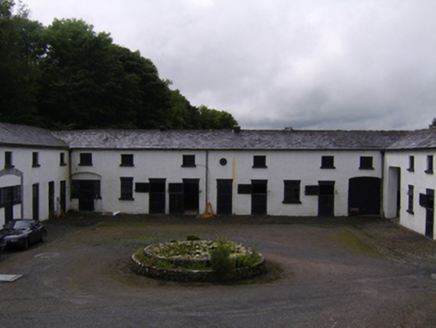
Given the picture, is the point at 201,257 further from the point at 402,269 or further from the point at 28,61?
the point at 28,61

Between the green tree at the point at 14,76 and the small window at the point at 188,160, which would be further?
the green tree at the point at 14,76

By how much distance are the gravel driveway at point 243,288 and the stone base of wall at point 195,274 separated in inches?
12.6

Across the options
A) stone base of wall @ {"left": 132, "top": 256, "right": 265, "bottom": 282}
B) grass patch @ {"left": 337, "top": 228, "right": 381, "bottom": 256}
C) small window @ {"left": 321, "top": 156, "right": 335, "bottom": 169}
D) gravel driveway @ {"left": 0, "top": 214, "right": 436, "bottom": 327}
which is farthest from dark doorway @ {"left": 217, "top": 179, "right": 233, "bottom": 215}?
stone base of wall @ {"left": 132, "top": 256, "right": 265, "bottom": 282}

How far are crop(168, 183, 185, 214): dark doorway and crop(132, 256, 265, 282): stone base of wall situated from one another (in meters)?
15.6

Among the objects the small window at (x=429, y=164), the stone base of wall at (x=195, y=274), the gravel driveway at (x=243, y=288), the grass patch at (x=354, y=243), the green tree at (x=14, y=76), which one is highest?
the green tree at (x=14, y=76)

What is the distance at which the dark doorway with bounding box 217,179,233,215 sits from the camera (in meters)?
30.1

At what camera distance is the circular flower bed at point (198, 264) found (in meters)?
13.7

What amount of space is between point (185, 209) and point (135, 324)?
2211 cm

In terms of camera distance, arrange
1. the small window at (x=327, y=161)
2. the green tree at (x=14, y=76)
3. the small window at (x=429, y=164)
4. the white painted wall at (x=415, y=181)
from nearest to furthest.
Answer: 1. the small window at (x=429, y=164)
2. the white painted wall at (x=415, y=181)
3. the small window at (x=327, y=161)
4. the green tree at (x=14, y=76)

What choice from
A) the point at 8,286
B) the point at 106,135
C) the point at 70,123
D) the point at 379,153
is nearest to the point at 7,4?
the point at 70,123

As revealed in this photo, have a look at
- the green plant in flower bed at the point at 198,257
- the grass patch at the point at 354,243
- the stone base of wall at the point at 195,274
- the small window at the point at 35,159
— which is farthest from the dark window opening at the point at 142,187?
the stone base of wall at the point at 195,274

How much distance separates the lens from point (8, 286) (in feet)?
42.4

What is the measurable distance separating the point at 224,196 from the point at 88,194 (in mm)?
10793

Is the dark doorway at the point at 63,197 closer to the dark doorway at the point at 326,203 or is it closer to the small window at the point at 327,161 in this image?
the dark doorway at the point at 326,203
